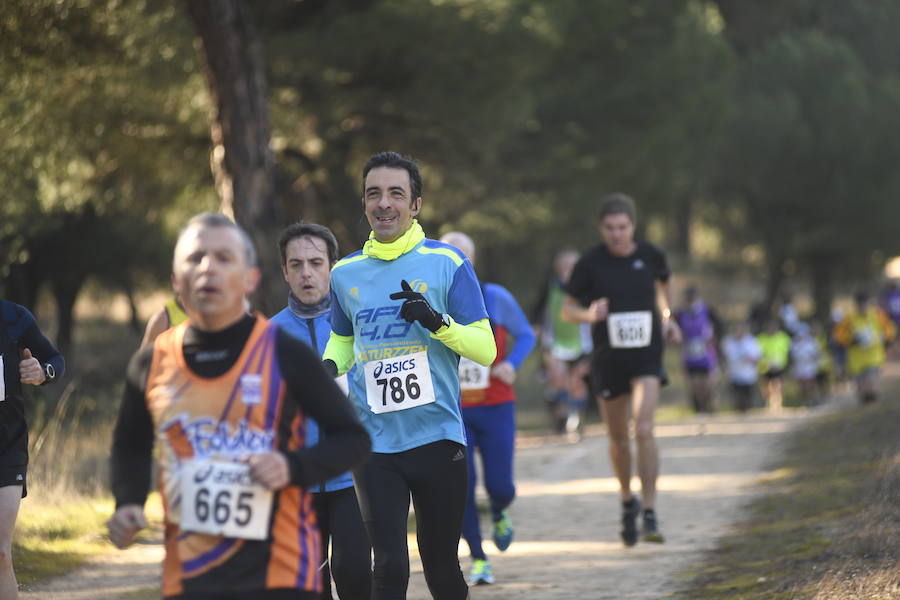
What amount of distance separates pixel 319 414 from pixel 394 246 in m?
1.68

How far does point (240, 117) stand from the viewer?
12.4 meters

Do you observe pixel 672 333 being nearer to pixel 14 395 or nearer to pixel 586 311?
pixel 586 311

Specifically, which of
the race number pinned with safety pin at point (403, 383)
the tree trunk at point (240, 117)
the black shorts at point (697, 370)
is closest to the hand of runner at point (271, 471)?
the race number pinned with safety pin at point (403, 383)

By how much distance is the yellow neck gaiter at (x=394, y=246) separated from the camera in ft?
17.3

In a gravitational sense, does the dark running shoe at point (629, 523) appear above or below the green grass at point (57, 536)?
below

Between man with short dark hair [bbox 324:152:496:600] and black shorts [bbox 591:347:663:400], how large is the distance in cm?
353

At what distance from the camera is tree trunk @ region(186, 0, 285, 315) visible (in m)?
12.1

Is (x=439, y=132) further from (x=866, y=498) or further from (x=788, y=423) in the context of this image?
(x=866, y=498)

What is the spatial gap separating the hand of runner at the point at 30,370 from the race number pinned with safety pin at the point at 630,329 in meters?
3.97

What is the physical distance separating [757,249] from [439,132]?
77.3 feet

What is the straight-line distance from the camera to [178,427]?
3646 millimetres

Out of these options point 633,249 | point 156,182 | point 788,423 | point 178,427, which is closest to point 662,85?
point 788,423

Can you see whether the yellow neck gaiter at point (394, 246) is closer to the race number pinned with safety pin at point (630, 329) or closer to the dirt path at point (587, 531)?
the dirt path at point (587, 531)

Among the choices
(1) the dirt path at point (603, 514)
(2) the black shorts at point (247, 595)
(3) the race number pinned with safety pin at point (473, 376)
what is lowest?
(1) the dirt path at point (603, 514)
